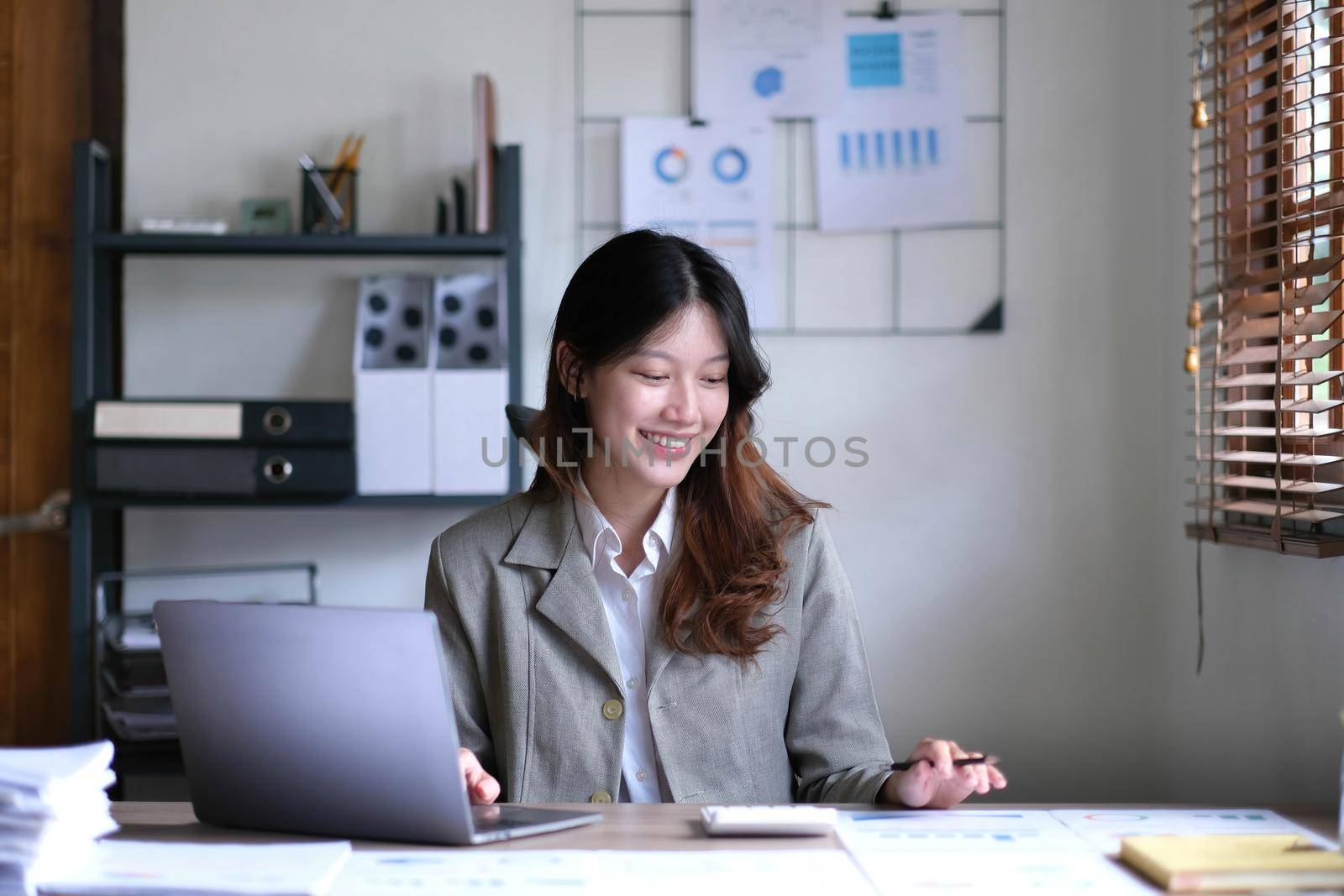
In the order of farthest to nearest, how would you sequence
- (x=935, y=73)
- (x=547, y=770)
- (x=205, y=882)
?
(x=935, y=73)
(x=547, y=770)
(x=205, y=882)

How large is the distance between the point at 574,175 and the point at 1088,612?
1.31 metres

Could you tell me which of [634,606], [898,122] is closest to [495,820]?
[634,606]

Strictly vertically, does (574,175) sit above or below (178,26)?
below

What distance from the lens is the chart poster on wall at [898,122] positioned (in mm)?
2291

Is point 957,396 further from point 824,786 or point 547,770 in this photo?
point 547,770

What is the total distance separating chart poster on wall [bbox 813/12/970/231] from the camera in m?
2.29

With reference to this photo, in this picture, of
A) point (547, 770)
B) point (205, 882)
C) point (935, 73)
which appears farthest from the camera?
point (935, 73)

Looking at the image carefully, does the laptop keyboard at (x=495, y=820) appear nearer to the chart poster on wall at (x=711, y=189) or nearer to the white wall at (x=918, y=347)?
the white wall at (x=918, y=347)

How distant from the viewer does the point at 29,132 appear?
2295 millimetres

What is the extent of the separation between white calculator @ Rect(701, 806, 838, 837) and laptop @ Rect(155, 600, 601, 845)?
0.16 meters

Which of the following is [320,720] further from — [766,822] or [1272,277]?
[1272,277]

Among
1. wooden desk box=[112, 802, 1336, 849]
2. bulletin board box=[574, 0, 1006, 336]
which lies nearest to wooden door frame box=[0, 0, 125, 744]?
bulletin board box=[574, 0, 1006, 336]

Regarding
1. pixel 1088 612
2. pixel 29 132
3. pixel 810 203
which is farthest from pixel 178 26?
pixel 1088 612

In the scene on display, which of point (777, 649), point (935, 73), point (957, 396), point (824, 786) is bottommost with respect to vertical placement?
point (824, 786)
